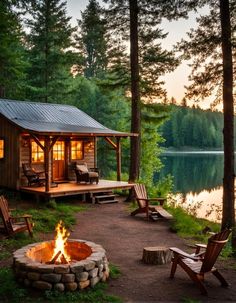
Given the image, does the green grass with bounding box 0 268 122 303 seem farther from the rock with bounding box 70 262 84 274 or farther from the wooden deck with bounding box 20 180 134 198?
the wooden deck with bounding box 20 180 134 198

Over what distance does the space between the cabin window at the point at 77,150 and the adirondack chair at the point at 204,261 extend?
40.0 ft

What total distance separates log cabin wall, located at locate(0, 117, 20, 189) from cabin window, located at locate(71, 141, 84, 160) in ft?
10.5

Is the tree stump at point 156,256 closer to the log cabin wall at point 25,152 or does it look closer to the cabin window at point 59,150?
the log cabin wall at point 25,152

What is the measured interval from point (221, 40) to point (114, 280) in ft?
24.3

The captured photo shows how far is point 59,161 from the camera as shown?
18.1 meters

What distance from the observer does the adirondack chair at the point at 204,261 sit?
6.36m

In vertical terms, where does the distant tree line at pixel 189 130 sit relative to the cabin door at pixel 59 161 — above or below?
above

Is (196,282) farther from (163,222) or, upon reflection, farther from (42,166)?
(42,166)

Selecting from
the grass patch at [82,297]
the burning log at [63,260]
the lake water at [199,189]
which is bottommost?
A: the lake water at [199,189]

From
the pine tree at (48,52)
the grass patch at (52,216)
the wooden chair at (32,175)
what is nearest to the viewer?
the grass patch at (52,216)

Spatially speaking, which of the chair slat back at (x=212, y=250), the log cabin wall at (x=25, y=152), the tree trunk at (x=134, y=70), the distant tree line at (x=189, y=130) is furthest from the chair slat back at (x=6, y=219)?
the distant tree line at (x=189, y=130)

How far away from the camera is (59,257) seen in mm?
6883

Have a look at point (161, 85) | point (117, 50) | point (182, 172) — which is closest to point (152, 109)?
point (161, 85)

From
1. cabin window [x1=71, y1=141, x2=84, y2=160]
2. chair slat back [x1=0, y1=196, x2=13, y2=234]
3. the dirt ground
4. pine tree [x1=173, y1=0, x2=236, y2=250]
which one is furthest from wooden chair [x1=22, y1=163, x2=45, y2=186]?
pine tree [x1=173, y1=0, x2=236, y2=250]
